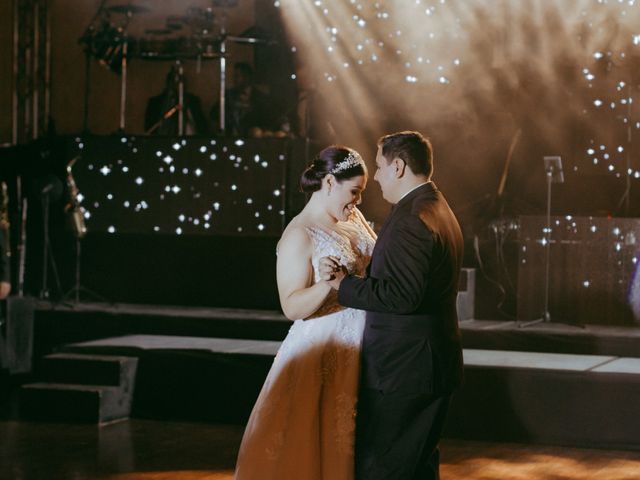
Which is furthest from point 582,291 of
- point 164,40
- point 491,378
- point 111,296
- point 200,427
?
point 164,40

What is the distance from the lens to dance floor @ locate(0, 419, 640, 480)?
5020 millimetres

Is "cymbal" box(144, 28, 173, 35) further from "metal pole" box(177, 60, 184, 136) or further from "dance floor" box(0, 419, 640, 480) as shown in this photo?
"dance floor" box(0, 419, 640, 480)

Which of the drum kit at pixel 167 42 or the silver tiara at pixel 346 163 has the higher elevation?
the drum kit at pixel 167 42

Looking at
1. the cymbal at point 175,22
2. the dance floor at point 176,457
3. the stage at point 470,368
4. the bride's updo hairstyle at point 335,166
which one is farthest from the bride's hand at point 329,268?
the cymbal at point 175,22

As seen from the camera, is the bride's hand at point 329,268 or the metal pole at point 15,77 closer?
the bride's hand at point 329,268

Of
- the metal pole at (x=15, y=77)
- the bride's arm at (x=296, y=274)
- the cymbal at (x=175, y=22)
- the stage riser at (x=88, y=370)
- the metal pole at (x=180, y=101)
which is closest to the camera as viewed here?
the bride's arm at (x=296, y=274)

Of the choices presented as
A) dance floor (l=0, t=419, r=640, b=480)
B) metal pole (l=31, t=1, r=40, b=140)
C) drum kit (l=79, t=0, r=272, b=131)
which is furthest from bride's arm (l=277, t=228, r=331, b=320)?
metal pole (l=31, t=1, r=40, b=140)

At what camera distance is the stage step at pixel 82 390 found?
20.4 feet

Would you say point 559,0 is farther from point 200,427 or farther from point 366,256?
point 366,256

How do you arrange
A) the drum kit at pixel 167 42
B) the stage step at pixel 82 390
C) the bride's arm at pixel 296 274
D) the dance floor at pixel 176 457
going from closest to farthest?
the bride's arm at pixel 296 274 < the dance floor at pixel 176 457 < the stage step at pixel 82 390 < the drum kit at pixel 167 42

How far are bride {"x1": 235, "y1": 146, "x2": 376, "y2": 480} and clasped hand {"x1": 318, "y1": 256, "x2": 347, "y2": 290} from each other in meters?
0.27

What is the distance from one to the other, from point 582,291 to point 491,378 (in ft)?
6.71

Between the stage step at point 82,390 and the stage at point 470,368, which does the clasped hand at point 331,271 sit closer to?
the stage at point 470,368

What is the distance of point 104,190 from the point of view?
29.4 feet
